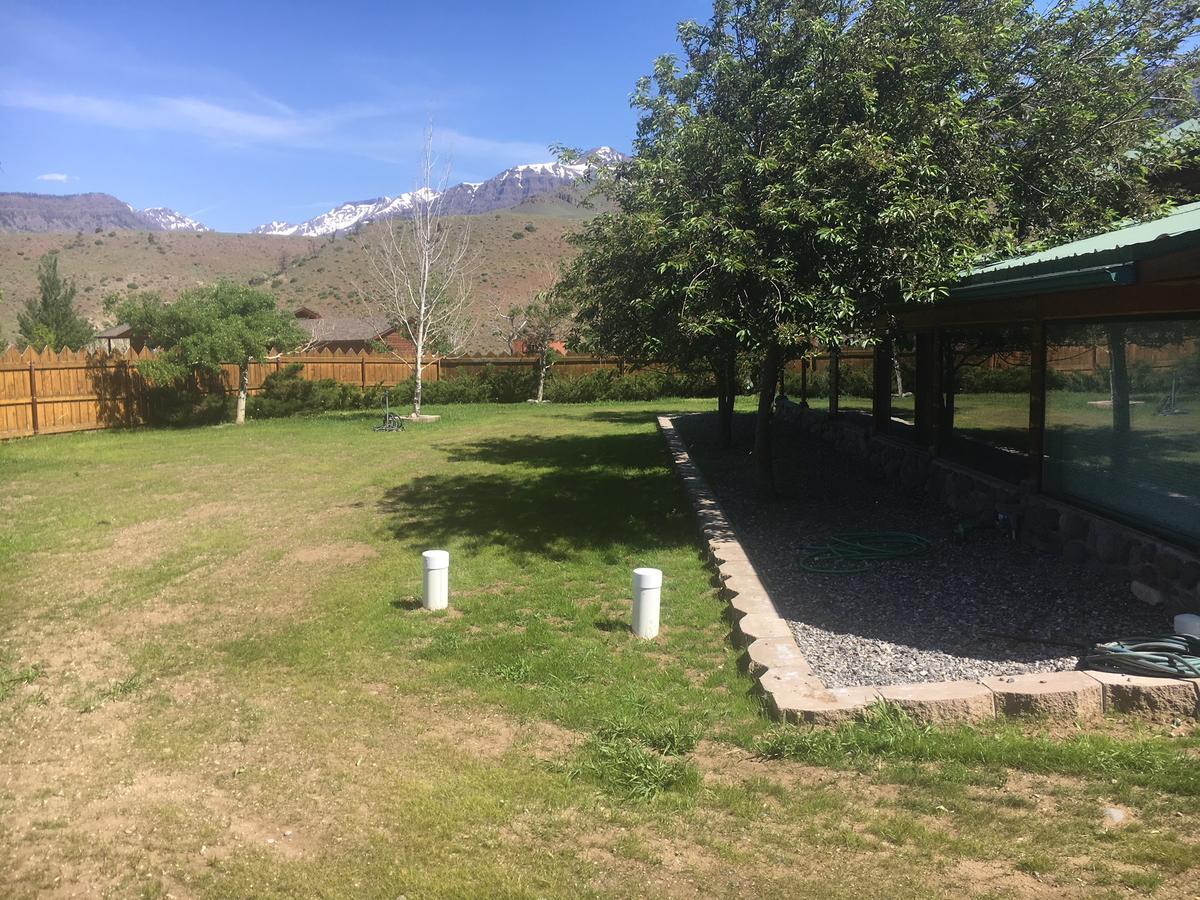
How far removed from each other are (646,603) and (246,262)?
87159 mm

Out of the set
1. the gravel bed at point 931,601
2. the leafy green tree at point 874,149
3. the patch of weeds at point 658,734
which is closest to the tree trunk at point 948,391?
the gravel bed at point 931,601

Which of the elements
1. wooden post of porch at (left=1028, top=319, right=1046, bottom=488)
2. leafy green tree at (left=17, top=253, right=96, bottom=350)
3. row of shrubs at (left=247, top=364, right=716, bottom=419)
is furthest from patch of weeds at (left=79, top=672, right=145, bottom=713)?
leafy green tree at (left=17, top=253, right=96, bottom=350)

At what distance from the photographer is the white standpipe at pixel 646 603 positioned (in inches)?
231

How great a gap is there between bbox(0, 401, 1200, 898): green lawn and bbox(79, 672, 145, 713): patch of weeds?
32 mm

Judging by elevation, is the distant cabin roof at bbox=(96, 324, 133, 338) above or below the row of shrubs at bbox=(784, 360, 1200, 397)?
above

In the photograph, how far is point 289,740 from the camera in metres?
4.43

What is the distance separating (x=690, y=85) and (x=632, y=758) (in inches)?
296

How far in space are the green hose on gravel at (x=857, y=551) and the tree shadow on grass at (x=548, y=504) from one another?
60.4 inches

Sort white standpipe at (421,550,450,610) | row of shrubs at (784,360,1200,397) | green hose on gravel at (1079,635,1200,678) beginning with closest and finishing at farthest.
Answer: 1. green hose on gravel at (1079,635,1200,678)
2. row of shrubs at (784,360,1200,397)
3. white standpipe at (421,550,450,610)

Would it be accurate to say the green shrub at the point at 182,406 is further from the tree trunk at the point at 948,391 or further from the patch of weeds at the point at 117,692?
the tree trunk at the point at 948,391

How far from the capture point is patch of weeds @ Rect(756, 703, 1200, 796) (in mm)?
3703

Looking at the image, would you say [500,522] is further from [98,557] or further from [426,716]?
[426,716]

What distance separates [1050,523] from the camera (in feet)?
23.4

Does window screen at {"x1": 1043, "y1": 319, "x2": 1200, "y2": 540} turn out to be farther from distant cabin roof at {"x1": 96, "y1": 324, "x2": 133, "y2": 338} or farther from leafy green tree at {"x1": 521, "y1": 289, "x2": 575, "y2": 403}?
distant cabin roof at {"x1": 96, "y1": 324, "x2": 133, "y2": 338}
